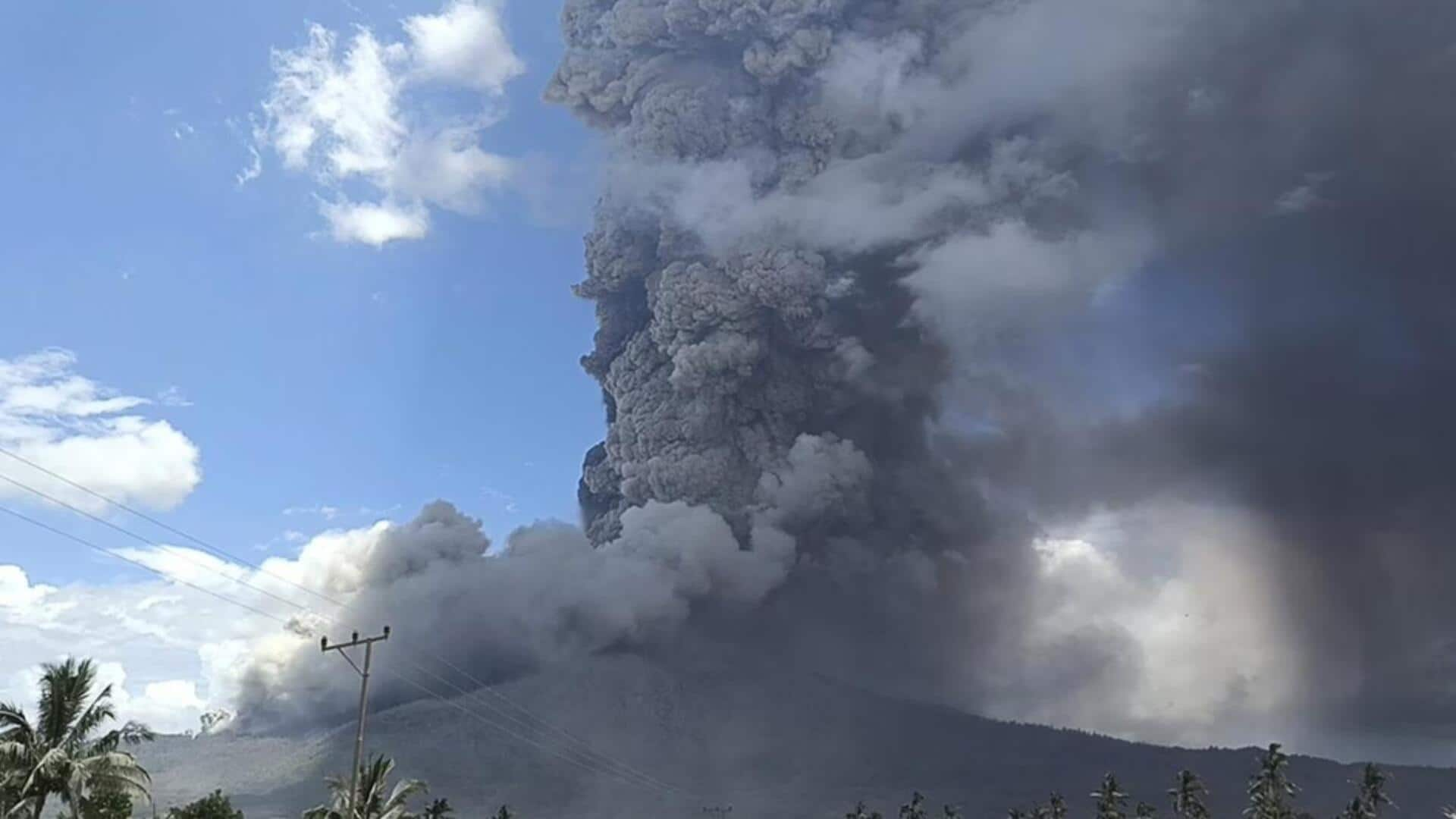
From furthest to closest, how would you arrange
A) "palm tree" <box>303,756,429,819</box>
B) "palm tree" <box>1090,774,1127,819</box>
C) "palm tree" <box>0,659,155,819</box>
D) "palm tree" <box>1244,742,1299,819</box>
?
"palm tree" <box>1090,774,1127,819</box>, "palm tree" <box>1244,742,1299,819</box>, "palm tree" <box>303,756,429,819</box>, "palm tree" <box>0,659,155,819</box>

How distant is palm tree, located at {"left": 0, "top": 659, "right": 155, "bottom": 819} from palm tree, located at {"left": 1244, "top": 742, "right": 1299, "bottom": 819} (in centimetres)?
7774

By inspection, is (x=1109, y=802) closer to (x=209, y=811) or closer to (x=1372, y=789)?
(x=1372, y=789)

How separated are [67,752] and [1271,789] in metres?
82.5

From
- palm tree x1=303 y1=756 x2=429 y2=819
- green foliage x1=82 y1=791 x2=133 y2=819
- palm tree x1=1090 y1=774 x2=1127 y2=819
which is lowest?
green foliage x1=82 y1=791 x2=133 y2=819

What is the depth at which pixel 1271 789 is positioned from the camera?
9381 centimetres

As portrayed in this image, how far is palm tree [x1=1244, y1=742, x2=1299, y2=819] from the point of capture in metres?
91.8

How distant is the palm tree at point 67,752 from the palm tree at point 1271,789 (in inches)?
3061

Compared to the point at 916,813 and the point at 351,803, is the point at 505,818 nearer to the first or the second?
the point at 916,813

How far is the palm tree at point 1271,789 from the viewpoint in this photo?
91.8 m

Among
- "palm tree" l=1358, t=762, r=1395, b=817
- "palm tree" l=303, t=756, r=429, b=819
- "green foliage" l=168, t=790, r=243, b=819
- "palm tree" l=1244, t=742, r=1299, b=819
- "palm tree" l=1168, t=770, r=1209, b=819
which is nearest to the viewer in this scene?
"palm tree" l=303, t=756, r=429, b=819

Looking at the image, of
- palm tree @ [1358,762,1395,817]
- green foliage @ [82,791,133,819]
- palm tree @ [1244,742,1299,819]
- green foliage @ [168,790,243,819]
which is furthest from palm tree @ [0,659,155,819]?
palm tree @ [1358,762,1395,817]

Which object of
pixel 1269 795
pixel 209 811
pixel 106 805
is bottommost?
pixel 106 805

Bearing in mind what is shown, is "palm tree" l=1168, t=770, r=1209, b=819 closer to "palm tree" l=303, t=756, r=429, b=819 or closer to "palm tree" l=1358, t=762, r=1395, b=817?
"palm tree" l=1358, t=762, r=1395, b=817

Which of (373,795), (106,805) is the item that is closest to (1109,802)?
(373,795)
